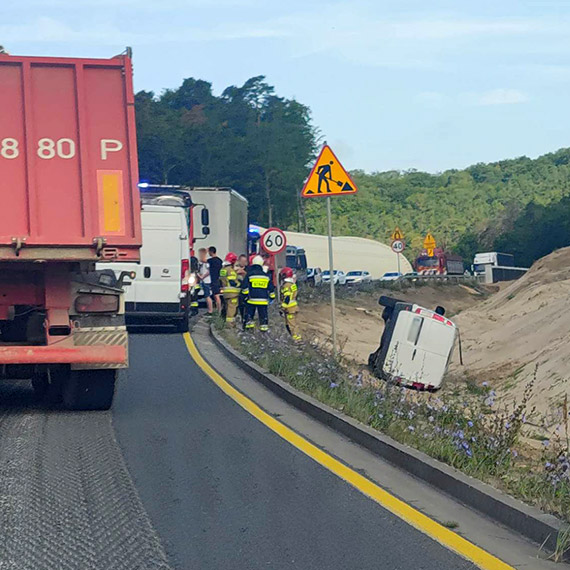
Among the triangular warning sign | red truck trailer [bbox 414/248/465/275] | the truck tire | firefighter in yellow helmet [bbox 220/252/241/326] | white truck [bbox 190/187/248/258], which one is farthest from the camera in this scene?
red truck trailer [bbox 414/248/465/275]

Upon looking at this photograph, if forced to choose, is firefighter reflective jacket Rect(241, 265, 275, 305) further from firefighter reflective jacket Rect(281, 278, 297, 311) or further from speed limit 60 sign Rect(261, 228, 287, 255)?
speed limit 60 sign Rect(261, 228, 287, 255)

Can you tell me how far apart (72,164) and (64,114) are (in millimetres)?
487

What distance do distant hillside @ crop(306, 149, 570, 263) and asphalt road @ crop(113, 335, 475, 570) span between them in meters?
120

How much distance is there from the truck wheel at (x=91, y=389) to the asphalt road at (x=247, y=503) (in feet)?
0.88

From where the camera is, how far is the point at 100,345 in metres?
11.4

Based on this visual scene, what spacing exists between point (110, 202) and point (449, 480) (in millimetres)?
4449

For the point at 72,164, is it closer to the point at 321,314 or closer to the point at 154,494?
the point at 154,494

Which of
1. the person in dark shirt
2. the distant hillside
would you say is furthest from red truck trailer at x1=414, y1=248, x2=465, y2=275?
Result: the person in dark shirt

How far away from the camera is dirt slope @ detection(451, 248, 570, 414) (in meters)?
20.5

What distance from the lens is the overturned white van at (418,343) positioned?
65.3 ft

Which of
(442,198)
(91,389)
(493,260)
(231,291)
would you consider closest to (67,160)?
(91,389)

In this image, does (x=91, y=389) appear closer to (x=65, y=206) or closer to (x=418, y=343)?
(x=65, y=206)

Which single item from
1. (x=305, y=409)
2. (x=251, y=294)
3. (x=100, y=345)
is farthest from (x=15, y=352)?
(x=251, y=294)

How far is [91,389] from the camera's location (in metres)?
12.0
